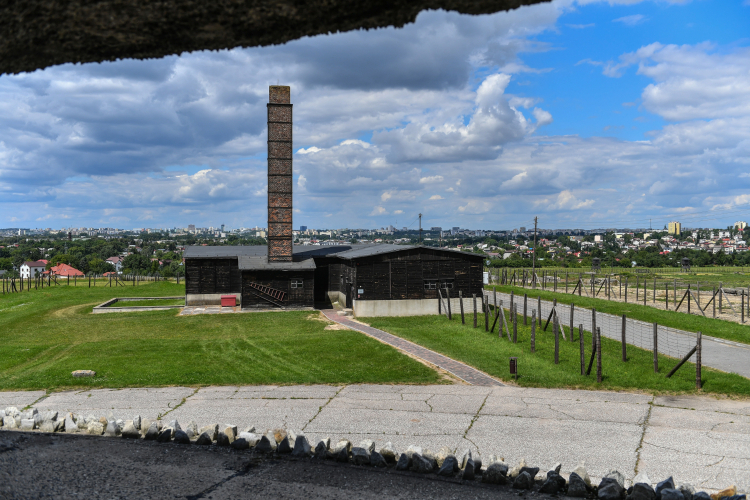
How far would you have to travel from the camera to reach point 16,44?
3.91 meters

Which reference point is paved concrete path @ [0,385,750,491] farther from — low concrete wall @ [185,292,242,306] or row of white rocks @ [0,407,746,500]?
low concrete wall @ [185,292,242,306]

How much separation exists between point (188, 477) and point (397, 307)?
24094mm

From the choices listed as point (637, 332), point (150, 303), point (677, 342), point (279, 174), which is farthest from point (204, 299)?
point (677, 342)

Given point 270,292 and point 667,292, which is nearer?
point 270,292

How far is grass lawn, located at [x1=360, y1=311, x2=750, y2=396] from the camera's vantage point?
1598 centimetres

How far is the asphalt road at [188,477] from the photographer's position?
7637 mm

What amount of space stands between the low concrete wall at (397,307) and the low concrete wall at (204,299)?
410 inches

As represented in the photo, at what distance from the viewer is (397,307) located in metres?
31.9

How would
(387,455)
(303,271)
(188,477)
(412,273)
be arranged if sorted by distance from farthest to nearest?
(303,271) < (412,273) < (387,455) < (188,477)

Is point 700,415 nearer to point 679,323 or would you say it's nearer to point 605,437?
point 605,437

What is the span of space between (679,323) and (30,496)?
98.2 ft

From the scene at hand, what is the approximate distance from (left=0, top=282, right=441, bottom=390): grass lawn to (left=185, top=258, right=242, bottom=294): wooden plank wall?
361 centimetres

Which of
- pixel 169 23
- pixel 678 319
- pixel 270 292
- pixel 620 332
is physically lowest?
pixel 620 332

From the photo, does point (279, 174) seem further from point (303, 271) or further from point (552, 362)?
point (552, 362)
